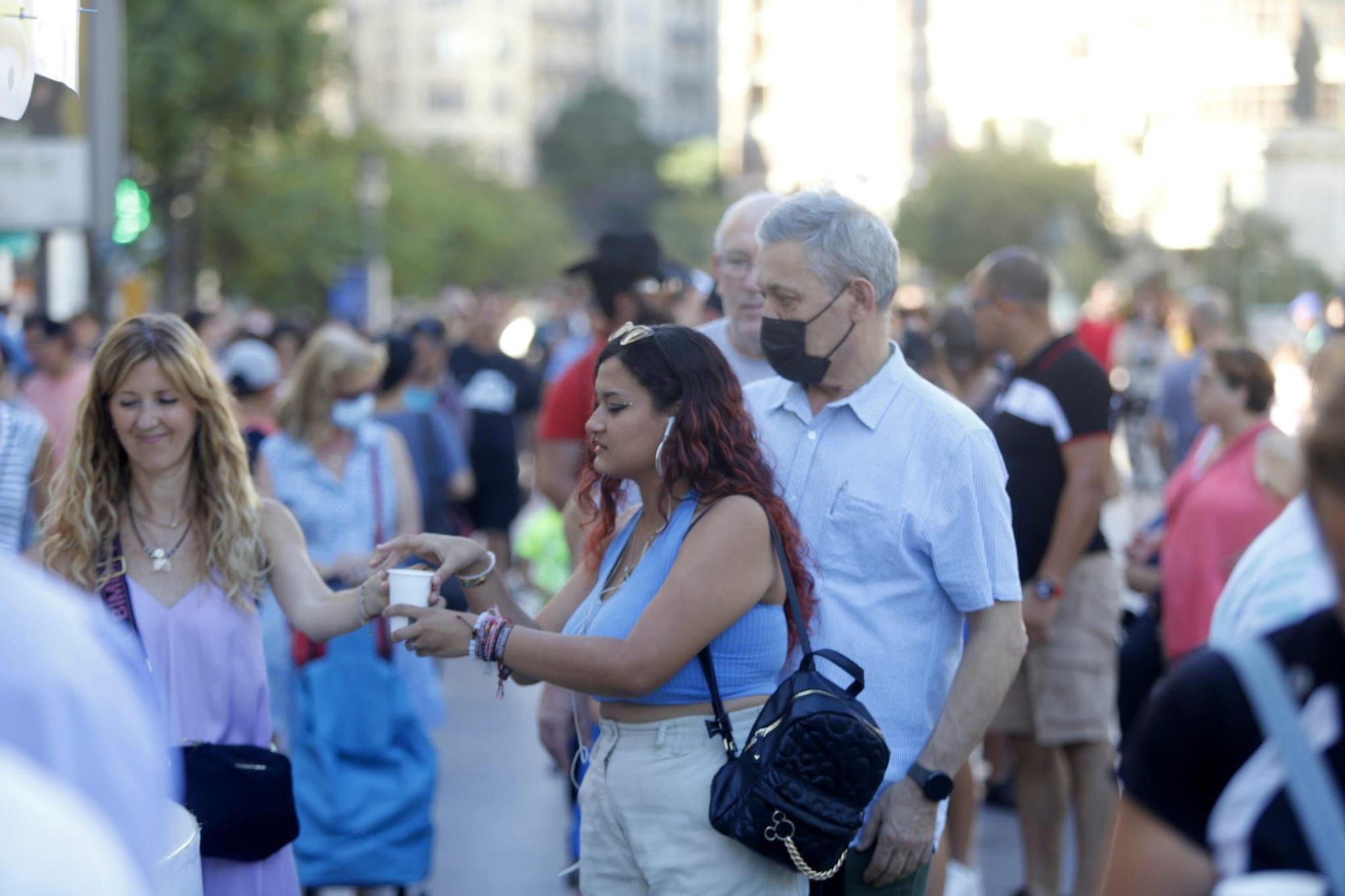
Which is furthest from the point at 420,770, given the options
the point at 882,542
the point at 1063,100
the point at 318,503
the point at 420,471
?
the point at 1063,100

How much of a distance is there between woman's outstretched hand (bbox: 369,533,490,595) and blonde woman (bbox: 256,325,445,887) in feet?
5.23

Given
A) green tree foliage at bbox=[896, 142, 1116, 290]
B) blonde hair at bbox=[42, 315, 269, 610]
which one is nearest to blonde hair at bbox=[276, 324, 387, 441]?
blonde hair at bbox=[42, 315, 269, 610]

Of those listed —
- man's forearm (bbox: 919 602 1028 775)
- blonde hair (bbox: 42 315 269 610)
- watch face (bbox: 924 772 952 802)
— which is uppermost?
blonde hair (bbox: 42 315 269 610)

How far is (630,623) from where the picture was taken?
3.45 meters

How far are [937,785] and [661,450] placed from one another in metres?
0.93

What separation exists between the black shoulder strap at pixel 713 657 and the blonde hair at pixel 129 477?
120 cm

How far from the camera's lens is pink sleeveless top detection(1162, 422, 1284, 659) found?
20.7 ft

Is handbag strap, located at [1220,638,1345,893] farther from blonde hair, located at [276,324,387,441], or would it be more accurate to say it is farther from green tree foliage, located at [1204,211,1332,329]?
green tree foliage, located at [1204,211,1332,329]

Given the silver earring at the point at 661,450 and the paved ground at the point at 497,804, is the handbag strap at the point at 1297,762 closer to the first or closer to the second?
the silver earring at the point at 661,450

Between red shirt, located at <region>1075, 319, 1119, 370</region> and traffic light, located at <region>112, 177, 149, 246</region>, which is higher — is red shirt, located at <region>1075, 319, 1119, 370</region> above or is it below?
below

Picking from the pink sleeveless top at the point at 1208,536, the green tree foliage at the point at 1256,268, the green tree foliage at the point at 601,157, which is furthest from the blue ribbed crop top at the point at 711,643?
the green tree foliage at the point at 601,157

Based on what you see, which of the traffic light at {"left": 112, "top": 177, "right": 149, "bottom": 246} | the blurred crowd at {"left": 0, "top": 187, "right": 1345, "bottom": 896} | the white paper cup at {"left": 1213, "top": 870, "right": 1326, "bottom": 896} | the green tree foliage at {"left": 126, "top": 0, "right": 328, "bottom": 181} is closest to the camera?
the white paper cup at {"left": 1213, "top": 870, "right": 1326, "bottom": 896}

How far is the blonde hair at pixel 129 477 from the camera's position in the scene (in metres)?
3.97

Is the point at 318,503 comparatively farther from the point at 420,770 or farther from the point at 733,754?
the point at 733,754
